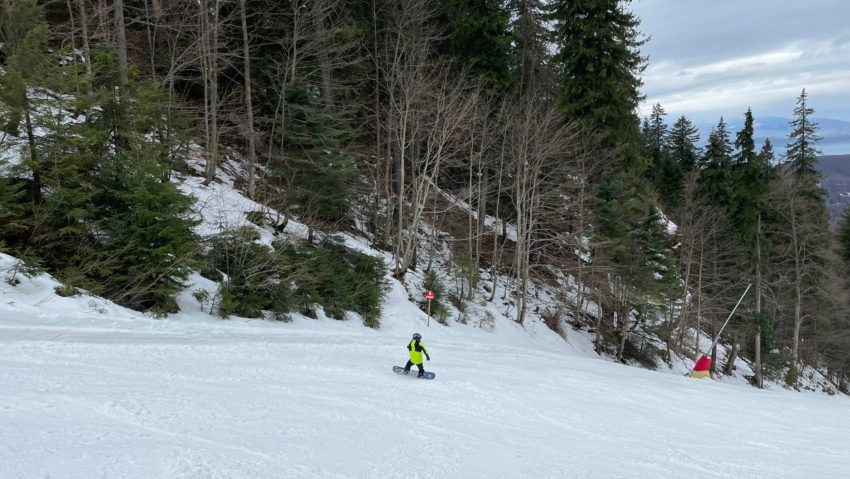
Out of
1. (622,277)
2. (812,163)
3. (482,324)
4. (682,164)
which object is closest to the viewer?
(482,324)

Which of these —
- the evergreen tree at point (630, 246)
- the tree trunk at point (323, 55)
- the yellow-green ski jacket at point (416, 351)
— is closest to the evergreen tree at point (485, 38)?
the tree trunk at point (323, 55)

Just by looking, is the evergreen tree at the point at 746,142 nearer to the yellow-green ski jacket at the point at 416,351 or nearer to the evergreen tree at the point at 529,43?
the evergreen tree at the point at 529,43

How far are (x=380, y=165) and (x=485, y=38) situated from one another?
885cm

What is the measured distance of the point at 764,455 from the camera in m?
7.81

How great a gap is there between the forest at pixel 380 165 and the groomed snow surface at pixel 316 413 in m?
1.68

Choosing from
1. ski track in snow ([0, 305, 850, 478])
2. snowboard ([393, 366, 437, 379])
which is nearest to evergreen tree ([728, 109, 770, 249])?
ski track in snow ([0, 305, 850, 478])

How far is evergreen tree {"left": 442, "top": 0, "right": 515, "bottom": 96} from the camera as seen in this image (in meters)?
26.3

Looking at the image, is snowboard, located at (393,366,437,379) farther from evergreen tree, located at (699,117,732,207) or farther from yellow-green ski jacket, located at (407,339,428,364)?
evergreen tree, located at (699,117,732,207)

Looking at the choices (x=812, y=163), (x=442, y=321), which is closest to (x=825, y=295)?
(x=812, y=163)

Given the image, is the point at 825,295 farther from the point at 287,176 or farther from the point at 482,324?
the point at 287,176

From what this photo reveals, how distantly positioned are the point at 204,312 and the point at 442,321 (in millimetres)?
9775

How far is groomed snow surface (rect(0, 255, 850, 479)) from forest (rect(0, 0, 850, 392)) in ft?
5.50

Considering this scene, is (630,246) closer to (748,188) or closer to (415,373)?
(748,188)

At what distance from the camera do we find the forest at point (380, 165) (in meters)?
11.1
